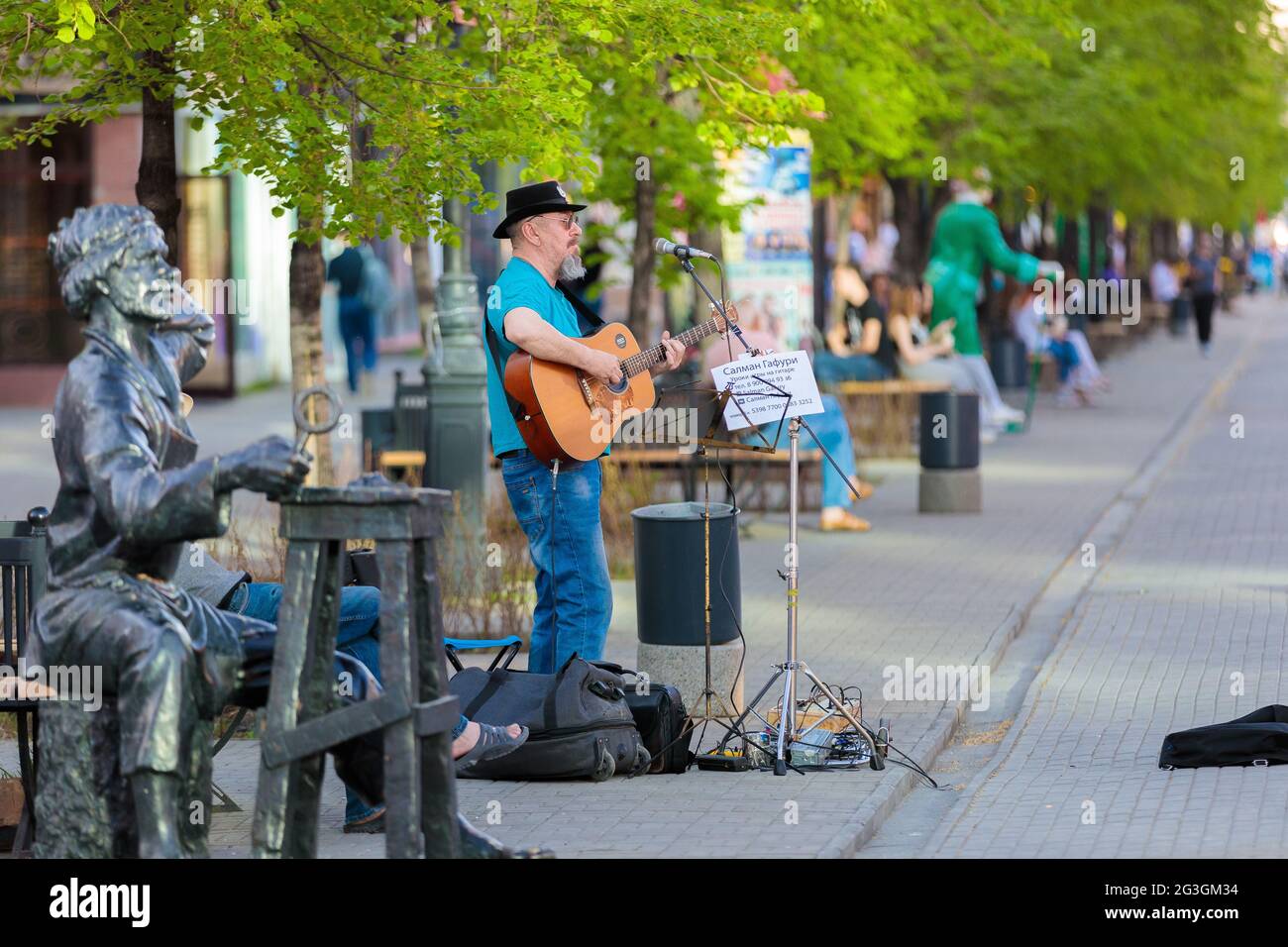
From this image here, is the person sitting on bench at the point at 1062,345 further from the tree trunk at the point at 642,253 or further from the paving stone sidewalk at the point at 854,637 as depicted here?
the tree trunk at the point at 642,253

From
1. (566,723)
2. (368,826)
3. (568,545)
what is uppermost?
(568,545)

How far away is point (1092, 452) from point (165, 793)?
1692 cm

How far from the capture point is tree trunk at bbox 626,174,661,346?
1512 cm

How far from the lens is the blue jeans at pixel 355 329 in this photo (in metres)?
26.8

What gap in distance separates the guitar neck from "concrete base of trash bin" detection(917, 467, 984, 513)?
782cm

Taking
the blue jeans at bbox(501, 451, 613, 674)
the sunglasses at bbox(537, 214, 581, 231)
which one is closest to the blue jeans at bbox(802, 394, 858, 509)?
the sunglasses at bbox(537, 214, 581, 231)

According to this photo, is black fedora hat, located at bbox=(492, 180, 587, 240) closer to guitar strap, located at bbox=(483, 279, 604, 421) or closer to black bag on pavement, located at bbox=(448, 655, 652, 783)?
guitar strap, located at bbox=(483, 279, 604, 421)

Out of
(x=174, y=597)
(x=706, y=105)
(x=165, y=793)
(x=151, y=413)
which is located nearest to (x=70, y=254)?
(x=151, y=413)

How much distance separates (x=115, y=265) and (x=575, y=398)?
3022 millimetres

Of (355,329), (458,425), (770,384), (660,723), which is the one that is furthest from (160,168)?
(355,329)

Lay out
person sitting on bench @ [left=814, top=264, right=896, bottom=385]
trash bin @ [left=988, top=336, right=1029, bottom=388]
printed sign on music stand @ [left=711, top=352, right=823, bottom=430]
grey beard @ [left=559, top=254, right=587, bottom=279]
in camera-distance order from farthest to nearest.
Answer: trash bin @ [left=988, top=336, right=1029, bottom=388] → person sitting on bench @ [left=814, top=264, right=896, bottom=385] → grey beard @ [left=559, top=254, right=587, bottom=279] → printed sign on music stand @ [left=711, top=352, right=823, bottom=430]

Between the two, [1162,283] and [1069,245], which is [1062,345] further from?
[1162,283]

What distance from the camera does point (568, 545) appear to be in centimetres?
825

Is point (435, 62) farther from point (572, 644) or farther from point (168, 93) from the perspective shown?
point (572, 644)
